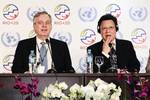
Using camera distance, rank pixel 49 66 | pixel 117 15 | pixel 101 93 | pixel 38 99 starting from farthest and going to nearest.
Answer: pixel 117 15 < pixel 49 66 < pixel 38 99 < pixel 101 93

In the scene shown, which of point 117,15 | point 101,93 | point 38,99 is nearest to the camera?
point 101,93

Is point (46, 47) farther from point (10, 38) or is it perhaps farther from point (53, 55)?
point (10, 38)

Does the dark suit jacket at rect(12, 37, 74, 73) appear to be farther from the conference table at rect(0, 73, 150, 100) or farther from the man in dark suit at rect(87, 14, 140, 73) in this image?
the conference table at rect(0, 73, 150, 100)

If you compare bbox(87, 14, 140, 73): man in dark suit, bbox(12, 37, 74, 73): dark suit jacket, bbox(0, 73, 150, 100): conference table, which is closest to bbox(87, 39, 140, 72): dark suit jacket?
bbox(87, 14, 140, 73): man in dark suit

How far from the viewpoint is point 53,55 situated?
A: 4.84 meters

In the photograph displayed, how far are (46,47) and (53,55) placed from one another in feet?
0.53

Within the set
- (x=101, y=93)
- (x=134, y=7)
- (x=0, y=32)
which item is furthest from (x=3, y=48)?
(x=101, y=93)

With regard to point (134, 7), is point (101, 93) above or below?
below

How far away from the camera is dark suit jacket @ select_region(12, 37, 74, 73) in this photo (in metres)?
4.63

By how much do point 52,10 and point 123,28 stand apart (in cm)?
101

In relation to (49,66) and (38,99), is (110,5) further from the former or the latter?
(38,99)

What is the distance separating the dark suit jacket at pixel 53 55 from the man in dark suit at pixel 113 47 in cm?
36

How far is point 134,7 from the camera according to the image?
17.1ft

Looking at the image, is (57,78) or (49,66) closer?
(57,78)
